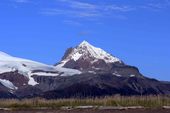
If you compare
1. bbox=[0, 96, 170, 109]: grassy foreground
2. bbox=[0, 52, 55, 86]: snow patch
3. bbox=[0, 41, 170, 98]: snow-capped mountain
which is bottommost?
bbox=[0, 96, 170, 109]: grassy foreground

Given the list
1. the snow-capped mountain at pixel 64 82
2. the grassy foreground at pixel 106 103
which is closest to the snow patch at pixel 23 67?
the snow-capped mountain at pixel 64 82

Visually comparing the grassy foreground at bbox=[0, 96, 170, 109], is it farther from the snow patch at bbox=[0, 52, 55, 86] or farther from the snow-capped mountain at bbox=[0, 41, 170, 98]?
the snow patch at bbox=[0, 52, 55, 86]

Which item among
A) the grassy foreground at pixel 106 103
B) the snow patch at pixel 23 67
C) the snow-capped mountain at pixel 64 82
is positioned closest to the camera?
the grassy foreground at pixel 106 103

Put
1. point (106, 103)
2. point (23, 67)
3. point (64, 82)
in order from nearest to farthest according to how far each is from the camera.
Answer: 1. point (106, 103)
2. point (64, 82)
3. point (23, 67)

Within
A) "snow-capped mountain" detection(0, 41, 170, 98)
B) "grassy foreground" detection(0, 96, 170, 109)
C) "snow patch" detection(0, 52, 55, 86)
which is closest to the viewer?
"grassy foreground" detection(0, 96, 170, 109)

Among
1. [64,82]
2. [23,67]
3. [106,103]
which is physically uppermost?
[23,67]

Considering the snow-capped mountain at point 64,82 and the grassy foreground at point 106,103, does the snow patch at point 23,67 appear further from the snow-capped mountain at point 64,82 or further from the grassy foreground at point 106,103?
the grassy foreground at point 106,103

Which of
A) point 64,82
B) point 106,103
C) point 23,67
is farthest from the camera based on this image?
point 23,67

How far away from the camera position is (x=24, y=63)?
18225cm

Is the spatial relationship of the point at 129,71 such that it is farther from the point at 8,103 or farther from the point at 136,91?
the point at 8,103

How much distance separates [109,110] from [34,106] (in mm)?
9211

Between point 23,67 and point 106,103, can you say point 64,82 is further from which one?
point 106,103

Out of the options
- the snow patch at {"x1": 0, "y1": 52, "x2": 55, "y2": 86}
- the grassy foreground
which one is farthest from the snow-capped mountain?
the grassy foreground

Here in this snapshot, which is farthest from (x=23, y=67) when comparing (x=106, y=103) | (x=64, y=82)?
(x=106, y=103)
